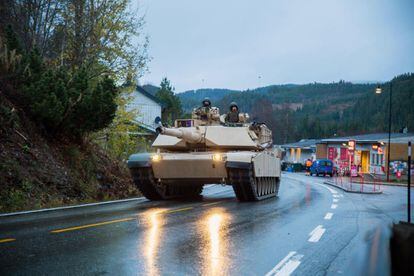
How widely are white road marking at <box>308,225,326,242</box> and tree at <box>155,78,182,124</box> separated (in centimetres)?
4662

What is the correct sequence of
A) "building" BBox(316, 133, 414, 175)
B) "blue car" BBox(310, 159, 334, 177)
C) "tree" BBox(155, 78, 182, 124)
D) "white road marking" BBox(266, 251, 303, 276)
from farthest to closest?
"tree" BBox(155, 78, 182, 124), "building" BBox(316, 133, 414, 175), "blue car" BBox(310, 159, 334, 177), "white road marking" BBox(266, 251, 303, 276)

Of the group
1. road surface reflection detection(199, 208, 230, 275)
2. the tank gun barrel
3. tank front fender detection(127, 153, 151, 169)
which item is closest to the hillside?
tank front fender detection(127, 153, 151, 169)

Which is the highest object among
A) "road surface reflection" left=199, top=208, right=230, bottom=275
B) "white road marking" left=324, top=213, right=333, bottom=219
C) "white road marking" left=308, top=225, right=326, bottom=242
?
"white road marking" left=324, top=213, right=333, bottom=219

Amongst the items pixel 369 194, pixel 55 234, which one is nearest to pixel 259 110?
pixel 369 194

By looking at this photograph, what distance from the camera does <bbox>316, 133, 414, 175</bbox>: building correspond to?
53031mm

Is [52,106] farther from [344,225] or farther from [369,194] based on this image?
[369,194]

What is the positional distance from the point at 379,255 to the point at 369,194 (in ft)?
74.9

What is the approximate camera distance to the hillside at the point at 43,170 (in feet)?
44.1

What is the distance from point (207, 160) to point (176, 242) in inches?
305

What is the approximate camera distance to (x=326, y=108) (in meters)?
Answer: 182

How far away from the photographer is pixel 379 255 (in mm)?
2477

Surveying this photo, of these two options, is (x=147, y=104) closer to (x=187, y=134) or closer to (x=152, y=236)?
(x=187, y=134)

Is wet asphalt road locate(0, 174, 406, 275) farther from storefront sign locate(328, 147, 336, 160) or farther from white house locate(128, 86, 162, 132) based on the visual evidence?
storefront sign locate(328, 147, 336, 160)

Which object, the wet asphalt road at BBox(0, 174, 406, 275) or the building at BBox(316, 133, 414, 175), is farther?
the building at BBox(316, 133, 414, 175)
